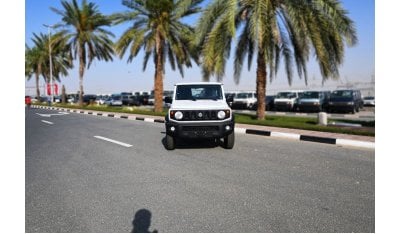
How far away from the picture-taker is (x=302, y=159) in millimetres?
7453

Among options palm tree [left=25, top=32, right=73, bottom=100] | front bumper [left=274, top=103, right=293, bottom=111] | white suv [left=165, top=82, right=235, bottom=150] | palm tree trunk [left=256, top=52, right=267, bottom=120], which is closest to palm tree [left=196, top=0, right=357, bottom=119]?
palm tree trunk [left=256, top=52, right=267, bottom=120]

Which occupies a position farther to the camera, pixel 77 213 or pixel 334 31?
pixel 334 31

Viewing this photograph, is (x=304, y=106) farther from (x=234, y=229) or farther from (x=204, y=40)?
(x=234, y=229)

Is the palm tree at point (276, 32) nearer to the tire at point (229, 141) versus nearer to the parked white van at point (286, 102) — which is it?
the tire at point (229, 141)

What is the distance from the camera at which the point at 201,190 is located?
5102mm

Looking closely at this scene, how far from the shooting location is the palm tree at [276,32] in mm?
13883

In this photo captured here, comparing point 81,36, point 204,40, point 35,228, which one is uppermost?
point 81,36

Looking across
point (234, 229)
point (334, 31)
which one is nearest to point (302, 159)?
point (234, 229)

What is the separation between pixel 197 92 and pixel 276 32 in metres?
7.02

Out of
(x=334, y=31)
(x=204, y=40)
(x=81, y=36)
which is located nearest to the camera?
(x=334, y=31)

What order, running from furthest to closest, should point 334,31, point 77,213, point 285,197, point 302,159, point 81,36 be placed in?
point 81,36, point 334,31, point 302,159, point 285,197, point 77,213

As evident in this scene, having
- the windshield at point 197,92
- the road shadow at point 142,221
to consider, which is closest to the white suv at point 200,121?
the windshield at point 197,92

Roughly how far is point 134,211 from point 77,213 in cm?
74

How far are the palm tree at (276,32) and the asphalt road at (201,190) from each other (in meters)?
6.77
